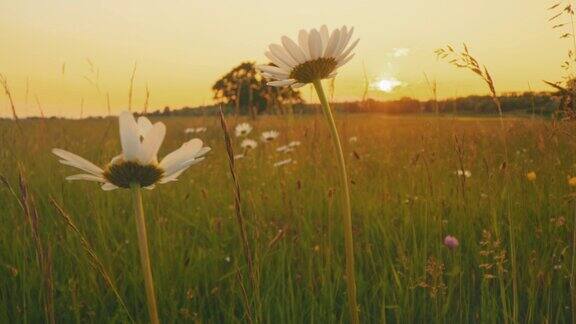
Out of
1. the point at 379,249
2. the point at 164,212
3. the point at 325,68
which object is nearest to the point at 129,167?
the point at 325,68

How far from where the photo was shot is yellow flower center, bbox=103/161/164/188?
829 mm

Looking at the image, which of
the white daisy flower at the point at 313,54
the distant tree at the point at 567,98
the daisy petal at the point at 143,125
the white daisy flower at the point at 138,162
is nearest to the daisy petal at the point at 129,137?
the white daisy flower at the point at 138,162

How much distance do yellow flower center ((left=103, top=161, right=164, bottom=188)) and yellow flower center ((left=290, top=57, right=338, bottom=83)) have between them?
0.48m

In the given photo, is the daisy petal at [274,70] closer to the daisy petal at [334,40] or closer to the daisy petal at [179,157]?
Result: the daisy petal at [334,40]

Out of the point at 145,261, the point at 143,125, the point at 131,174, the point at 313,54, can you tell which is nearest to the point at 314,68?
the point at 313,54

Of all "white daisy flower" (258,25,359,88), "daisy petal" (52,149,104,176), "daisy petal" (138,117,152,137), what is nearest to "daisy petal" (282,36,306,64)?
"white daisy flower" (258,25,359,88)

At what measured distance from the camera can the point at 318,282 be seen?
1.76 m

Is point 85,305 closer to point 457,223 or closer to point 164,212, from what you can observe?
point 164,212

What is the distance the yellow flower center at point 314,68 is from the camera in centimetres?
119

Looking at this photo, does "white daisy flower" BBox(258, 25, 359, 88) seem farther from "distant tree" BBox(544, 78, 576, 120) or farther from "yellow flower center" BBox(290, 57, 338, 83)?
"distant tree" BBox(544, 78, 576, 120)

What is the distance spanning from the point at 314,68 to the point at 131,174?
53 centimetres

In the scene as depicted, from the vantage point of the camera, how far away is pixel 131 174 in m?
0.84

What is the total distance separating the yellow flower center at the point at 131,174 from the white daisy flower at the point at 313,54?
451 millimetres

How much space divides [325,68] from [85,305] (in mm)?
1121
